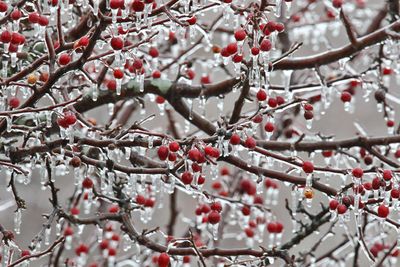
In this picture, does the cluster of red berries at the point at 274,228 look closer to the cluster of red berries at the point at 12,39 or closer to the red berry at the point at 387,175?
the red berry at the point at 387,175

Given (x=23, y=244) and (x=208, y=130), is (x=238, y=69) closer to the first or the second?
(x=208, y=130)

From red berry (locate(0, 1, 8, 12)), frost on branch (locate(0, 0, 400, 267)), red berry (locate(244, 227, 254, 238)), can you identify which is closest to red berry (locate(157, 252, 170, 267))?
frost on branch (locate(0, 0, 400, 267))

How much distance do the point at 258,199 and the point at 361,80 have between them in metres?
1.00

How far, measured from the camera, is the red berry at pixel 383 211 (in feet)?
8.61

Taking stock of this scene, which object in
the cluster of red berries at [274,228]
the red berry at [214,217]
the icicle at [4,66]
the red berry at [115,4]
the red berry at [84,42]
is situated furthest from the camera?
the cluster of red berries at [274,228]

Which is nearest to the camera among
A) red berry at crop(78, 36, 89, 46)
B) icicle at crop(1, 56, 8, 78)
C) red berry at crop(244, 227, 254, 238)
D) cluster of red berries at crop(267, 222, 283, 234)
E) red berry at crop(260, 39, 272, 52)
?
red berry at crop(78, 36, 89, 46)

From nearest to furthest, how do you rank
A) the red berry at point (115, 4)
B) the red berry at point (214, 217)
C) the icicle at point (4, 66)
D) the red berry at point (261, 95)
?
1. the red berry at point (115, 4)
2. the red berry at point (214, 217)
3. the red berry at point (261, 95)
4. the icicle at point (4, 66)

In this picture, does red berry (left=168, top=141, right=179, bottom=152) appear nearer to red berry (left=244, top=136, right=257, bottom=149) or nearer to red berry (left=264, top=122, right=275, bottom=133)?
red berry (left=244, top=136, right=257, bottom=149)

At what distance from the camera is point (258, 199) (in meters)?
3.98

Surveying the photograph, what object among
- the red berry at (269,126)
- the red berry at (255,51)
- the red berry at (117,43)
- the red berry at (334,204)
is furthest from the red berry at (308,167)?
the red berry at (117,43)

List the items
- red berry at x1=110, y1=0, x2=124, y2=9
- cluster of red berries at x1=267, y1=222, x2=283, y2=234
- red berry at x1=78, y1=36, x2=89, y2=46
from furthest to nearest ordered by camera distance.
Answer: cluster of red berries at x1=267, y1=222, x2=283, y2=234 < red berry at x1=78, y1=36, x2=89, y2=46 < red berry at x1=110, y1=0, x2=124, y2=9

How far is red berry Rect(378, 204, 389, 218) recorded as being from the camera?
2.62 m

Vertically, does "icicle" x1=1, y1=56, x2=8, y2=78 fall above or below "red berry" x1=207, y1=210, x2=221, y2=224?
above

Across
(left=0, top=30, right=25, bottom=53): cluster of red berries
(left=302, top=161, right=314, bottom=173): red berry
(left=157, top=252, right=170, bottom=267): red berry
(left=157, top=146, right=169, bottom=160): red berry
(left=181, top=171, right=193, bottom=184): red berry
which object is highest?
(left=0, top=30, right=25, bottom=53): cluster of red berries
